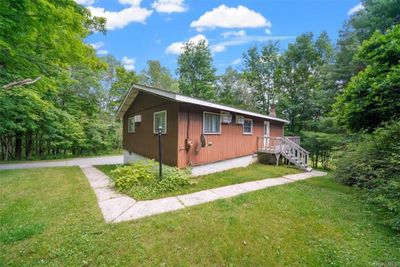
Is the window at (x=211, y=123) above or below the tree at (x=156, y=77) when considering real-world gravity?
below

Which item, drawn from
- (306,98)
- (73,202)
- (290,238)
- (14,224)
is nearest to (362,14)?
(306,98)

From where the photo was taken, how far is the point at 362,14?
12688mm

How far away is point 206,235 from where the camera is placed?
10.9 ft

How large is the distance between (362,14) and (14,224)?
19.1 metres

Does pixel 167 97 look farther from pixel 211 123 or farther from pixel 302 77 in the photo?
pixel 302 77

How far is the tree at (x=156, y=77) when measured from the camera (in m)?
28.1

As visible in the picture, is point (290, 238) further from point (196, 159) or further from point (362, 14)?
point (362, 14)

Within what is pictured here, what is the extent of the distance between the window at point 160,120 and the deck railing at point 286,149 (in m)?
6.27

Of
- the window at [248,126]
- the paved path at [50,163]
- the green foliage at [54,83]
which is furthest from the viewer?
the paved path at [50,163]

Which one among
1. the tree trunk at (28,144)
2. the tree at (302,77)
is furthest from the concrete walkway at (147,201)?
the tree at (302,77)

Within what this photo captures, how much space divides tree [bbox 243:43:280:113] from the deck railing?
12.7 m

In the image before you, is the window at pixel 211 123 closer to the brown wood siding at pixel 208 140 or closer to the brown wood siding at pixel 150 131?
the brown wood siding at pixel 208 140

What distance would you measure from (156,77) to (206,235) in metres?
27.5

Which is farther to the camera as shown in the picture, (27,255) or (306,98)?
(306,98)
